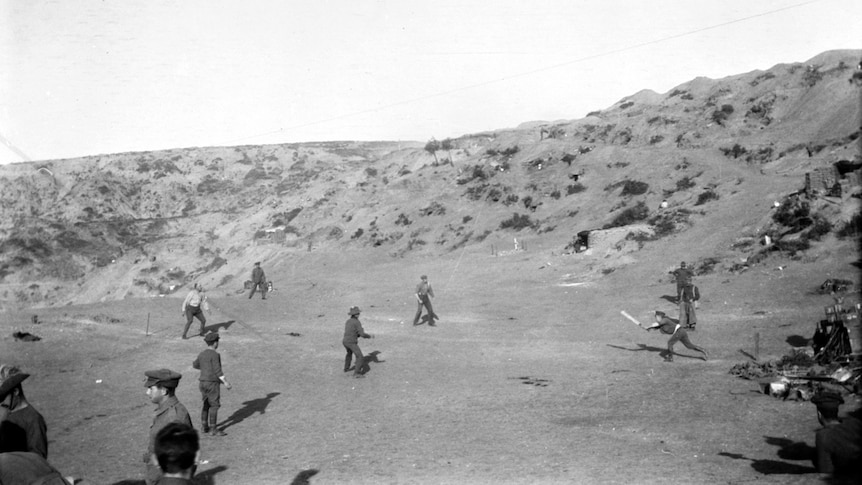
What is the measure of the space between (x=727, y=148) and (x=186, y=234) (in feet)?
179

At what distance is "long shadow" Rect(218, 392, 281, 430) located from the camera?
11.9 meters

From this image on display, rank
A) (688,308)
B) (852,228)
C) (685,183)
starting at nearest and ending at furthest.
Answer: (688,308), (852,228), (685,183)

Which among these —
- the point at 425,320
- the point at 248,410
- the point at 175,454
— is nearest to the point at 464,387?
the point at 248,410

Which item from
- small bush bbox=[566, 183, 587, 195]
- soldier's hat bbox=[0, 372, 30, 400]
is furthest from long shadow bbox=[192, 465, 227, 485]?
small bush bbox=[566, 183, 587, 195]

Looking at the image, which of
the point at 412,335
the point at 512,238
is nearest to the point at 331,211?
the point at 512,238

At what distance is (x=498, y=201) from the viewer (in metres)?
54.0

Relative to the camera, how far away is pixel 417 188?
63625mm

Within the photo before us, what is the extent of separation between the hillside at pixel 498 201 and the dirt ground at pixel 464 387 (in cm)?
658

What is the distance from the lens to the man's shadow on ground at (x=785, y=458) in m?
7.75

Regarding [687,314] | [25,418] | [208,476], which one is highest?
[25,418]

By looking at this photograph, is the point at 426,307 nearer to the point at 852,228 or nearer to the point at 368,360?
the point at 368,360

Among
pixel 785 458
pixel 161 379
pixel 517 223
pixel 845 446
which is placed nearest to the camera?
pixel 845 446

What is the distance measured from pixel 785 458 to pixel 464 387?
6855 mm

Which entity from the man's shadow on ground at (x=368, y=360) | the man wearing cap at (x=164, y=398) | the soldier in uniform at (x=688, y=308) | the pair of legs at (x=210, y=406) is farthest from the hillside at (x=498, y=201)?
the man wearing cap at (x=164, y=398)
